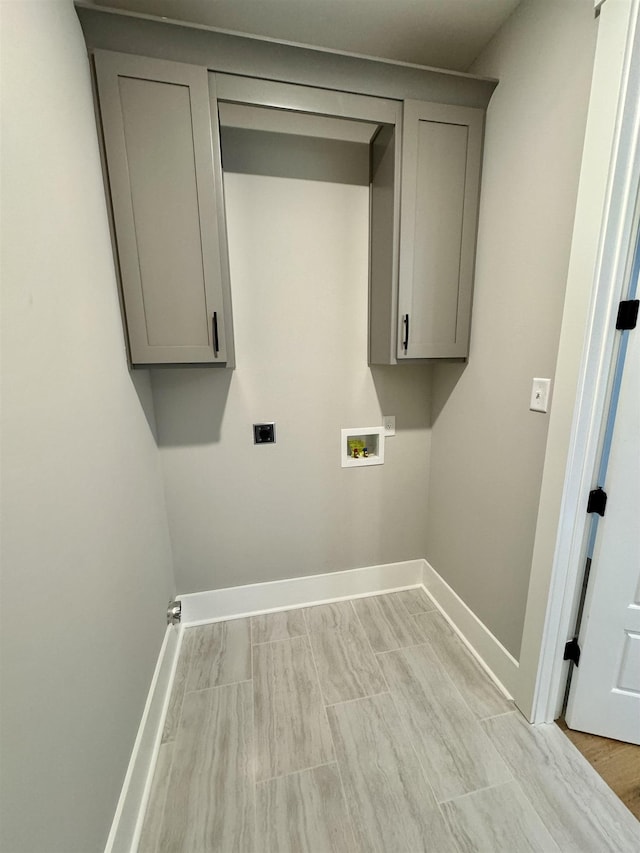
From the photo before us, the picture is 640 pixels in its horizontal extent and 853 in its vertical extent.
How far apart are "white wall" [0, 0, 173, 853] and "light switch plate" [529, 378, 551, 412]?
1.50 metres

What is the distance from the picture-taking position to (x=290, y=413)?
5.94 ft

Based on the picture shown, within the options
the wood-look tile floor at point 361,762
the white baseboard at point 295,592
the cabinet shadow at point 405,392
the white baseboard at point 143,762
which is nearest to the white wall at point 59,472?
the white baseboard at point 143,762

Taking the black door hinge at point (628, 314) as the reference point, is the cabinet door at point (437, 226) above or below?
above

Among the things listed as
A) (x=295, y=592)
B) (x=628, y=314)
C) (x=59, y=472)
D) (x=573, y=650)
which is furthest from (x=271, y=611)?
(x=628, y=314)

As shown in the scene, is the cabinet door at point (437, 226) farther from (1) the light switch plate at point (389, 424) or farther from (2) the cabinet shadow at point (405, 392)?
(1) the light switch plate at point (389, 424)

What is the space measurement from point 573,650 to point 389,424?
4.03 feet

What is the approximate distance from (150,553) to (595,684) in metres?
1.83

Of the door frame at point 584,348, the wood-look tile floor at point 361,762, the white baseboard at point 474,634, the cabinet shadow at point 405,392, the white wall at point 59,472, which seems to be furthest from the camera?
the cabinet shadow at point 405,392

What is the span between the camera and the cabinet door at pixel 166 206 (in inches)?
45.2

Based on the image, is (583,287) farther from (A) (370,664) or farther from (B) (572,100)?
(A) (370,664)

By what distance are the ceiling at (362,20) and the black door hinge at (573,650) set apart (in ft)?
7.76

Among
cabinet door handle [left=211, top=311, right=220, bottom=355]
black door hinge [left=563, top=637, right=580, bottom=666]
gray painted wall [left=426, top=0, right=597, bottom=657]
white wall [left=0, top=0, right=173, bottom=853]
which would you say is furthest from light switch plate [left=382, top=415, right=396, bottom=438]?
white wall [left=0, top=0, right=173, bottom=853]

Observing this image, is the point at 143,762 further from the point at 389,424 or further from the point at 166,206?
the point at 166,206

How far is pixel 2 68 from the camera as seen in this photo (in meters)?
0.71
